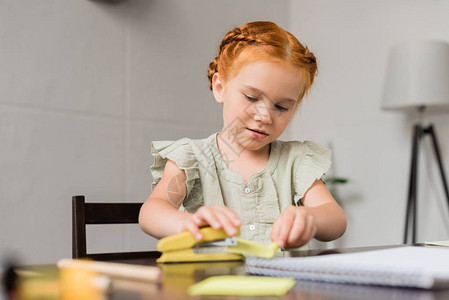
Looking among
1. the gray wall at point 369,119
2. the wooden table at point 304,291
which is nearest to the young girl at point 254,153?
the wooden table at point 304,291

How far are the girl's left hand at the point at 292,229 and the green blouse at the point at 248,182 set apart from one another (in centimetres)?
46

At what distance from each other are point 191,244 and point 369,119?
2.56 m

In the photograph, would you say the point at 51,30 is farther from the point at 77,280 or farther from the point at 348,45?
the point at 77,280

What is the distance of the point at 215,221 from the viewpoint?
64cm

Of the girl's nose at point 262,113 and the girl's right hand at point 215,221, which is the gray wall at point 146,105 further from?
the girl's right hand at point 215,221

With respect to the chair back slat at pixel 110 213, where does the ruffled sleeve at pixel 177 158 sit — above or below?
above

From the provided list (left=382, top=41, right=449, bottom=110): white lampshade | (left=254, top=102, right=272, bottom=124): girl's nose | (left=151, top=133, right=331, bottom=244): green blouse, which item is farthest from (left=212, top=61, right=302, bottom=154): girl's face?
(left=382, top=41, right=449, bottom=110): white lampshade

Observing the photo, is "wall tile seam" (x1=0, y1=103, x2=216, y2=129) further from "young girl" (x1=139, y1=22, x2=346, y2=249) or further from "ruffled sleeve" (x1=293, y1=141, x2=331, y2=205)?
"ruffled sleeve" (x1=293, y1=141, x2=331, y2=205)

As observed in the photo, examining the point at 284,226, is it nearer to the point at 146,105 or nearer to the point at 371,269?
the point at 371,269

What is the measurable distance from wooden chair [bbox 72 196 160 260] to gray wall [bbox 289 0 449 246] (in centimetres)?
197

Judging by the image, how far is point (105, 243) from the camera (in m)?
2.40

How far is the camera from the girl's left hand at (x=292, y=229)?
0.70 meters

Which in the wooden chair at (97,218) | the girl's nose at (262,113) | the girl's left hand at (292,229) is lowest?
the wooden chair at (97,218)

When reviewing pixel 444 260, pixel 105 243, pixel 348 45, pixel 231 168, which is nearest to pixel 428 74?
pixel 348 45
